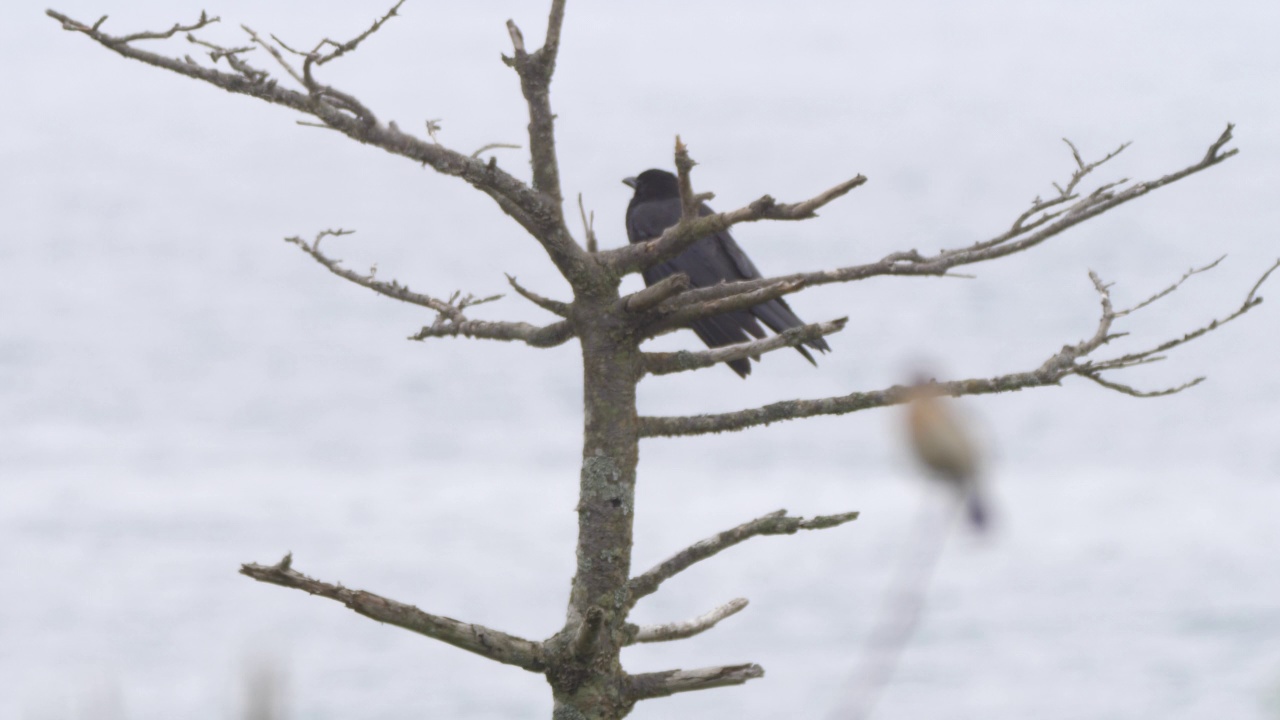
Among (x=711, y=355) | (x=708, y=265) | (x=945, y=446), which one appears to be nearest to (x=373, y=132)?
(x=711, y=355)

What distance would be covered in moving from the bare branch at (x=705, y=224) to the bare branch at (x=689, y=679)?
2.00m

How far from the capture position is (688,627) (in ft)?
22.5

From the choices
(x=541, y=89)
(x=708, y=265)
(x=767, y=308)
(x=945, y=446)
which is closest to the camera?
(x=945, y=446)

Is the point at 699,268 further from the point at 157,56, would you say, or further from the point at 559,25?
the point at 157,56

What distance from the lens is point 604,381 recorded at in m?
5.98

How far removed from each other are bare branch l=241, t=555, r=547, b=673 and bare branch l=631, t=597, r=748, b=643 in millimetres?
873

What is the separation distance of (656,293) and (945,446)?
4.41m

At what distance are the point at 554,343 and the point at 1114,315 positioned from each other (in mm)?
2985

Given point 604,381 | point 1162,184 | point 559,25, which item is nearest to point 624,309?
point 604,381

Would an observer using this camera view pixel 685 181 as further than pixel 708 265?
No

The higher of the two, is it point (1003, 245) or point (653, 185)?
point (653, 185)

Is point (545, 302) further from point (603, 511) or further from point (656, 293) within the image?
point (603, 511)

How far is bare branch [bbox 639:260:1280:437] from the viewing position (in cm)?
569

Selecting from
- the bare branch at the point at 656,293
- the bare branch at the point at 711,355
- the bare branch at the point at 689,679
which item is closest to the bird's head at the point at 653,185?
the bare branch at the point at 711,355
